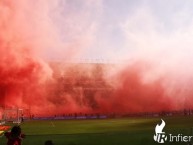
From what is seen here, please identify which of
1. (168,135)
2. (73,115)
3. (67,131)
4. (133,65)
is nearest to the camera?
(168,135)

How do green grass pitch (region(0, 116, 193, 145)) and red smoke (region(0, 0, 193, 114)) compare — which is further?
red smoke (region(0, 0, 193, 114))

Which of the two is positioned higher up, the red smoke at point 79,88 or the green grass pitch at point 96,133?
the red smoke at point 79,88

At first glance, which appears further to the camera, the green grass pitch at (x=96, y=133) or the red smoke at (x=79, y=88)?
the red smoke at (x=79, y=88)

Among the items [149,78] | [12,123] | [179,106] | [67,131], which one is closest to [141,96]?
[149,78]

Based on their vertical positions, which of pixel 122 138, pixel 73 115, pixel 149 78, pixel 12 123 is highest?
pixel 149 78

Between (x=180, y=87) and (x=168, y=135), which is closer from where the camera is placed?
(x=168, y=135)

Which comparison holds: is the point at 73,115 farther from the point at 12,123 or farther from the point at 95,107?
the point at 12,123

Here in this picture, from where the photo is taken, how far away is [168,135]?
1645 cm

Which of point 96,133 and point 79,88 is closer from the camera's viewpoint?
point 96,133

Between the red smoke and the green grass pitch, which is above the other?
the red smoke

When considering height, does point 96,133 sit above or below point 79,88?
below

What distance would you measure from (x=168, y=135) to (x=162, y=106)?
8.99 metres

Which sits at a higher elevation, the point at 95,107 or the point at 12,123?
the point at 95,107

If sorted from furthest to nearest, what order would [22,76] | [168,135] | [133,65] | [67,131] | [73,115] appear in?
[73,115]
[133,65]
[22,76]
[67,131]
[168,135]
